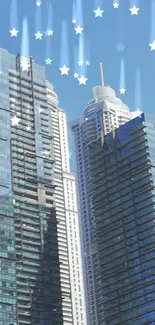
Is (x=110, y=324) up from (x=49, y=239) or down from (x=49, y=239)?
down

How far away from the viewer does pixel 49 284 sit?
18650cm

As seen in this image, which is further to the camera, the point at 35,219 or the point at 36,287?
the point at 35,219

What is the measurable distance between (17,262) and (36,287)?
7.84 m

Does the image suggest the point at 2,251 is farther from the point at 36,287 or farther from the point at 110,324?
the point at 110,324

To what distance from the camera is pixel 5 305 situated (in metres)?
172

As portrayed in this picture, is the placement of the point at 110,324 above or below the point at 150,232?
below

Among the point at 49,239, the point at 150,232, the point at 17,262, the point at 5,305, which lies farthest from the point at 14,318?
the point at 150,232

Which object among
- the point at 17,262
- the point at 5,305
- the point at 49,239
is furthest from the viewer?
the point at 49,239

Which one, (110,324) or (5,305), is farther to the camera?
(110,324)

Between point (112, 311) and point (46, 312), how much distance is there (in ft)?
79.8

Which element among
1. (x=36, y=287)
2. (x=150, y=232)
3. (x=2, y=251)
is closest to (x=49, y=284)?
(x=36, y=287)

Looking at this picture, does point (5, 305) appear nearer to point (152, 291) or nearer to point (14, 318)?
point (14, 318)

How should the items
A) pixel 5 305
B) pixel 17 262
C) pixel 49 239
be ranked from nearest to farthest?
pixel 5 305 → pixel 17 262 → pixel 49 239

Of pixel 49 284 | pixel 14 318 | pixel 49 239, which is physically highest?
pixel 49 239
